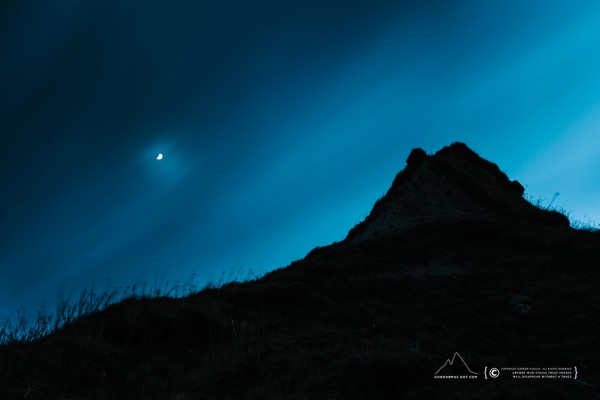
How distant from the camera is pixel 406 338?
10070 mm

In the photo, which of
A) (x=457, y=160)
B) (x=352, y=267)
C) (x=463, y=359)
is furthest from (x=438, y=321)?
(x=457, y=160)

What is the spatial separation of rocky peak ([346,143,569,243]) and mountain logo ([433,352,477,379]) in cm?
1720

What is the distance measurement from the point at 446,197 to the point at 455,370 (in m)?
22.8

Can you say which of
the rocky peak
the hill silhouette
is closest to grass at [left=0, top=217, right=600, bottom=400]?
the hill silhouette

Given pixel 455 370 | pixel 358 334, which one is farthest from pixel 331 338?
pixel 455 370

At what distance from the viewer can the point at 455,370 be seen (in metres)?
7.79

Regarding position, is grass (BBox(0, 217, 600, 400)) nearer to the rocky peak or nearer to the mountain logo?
the mountain logo

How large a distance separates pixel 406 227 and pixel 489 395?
63.5 feet

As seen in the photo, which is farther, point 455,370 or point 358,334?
point 358,334

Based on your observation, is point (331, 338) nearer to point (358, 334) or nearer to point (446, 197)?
point (358, 334)

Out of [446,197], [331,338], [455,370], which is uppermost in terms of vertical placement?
[446,197]

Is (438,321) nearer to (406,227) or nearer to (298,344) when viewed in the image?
(298,344)

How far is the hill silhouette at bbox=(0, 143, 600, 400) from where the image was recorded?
23.2 ft

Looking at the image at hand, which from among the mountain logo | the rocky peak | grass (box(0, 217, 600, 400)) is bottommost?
the mountain logo
